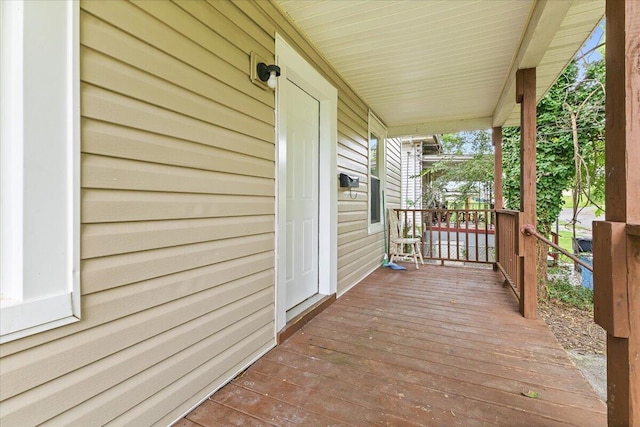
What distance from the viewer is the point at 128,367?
121 cm

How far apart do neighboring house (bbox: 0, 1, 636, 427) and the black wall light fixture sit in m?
0.02

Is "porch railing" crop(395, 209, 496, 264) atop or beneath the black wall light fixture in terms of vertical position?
beneath

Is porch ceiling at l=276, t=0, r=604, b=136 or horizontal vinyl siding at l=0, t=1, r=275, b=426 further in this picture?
porch ceiling at l=276, t=0, r=604, b=136

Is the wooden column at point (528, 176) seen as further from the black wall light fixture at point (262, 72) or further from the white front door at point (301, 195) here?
the black wall light fixture at point (262, 72)

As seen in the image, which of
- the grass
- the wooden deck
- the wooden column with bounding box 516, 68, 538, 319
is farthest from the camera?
the grass

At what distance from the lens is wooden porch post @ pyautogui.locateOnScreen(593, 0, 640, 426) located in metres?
1.02

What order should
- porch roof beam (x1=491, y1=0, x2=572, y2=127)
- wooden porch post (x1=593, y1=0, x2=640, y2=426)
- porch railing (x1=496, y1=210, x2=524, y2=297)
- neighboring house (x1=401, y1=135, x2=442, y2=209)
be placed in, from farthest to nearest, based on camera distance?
neighboring house (x1=401, y1=135, x2=442, y2=209) < porch railing (x1=496, y1=210, x2=524, y2=297) < porch roof beam (x1=491, y1=0, x2=572, y2=127) < wooden porch post (x1=593, y1=0, x2=640, y2=426)

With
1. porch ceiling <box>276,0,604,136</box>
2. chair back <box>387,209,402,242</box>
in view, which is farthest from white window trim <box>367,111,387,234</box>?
porch ceiling <box>276,0,604,136</box>

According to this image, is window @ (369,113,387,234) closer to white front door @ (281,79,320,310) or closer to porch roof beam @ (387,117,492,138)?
porch roof beam @ (387,117,492,138)

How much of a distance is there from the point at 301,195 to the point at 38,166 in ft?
6.54

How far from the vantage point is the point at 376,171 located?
15.9ft

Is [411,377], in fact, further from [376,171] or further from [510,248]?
[376,171]

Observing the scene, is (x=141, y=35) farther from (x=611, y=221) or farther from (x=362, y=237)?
(x=362, y=237)

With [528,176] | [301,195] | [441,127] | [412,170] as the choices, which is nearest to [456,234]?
[441,127]
